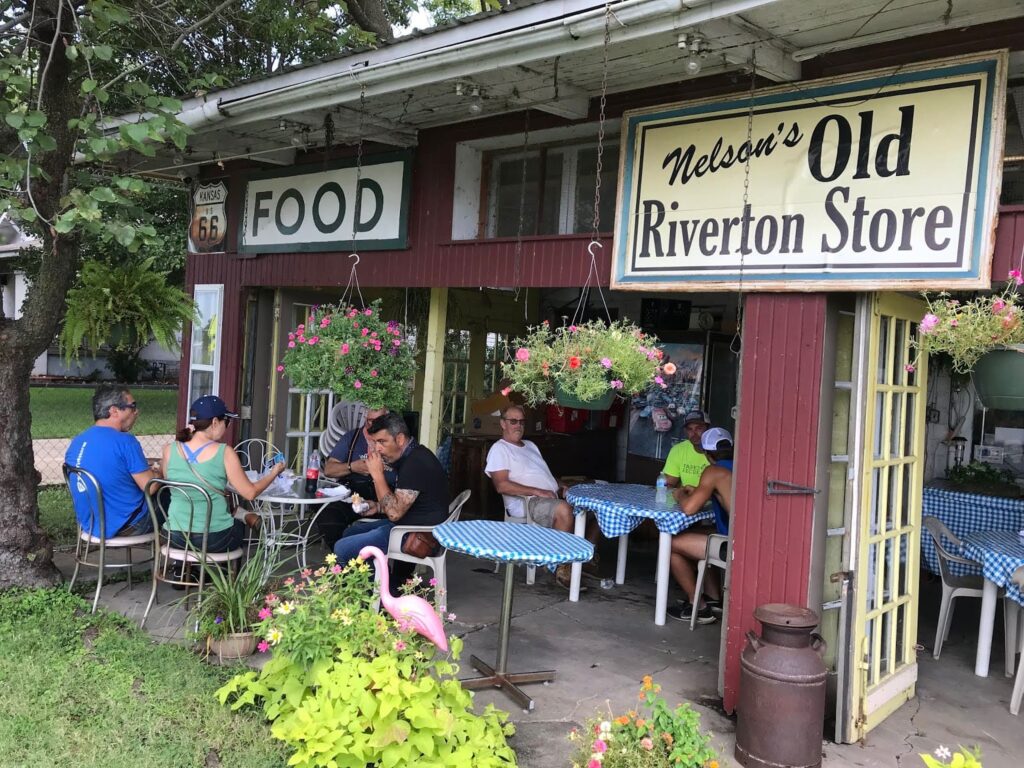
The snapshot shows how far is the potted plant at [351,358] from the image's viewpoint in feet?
16.2

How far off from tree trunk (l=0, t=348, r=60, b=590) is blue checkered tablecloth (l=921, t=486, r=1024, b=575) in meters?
5.92

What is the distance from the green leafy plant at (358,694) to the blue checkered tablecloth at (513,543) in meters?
0.53

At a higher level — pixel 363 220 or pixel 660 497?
pixel 363 220

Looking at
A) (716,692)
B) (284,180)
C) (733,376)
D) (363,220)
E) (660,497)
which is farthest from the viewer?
(733,376)

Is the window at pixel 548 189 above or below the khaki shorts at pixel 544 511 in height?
above

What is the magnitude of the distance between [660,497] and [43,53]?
477cm

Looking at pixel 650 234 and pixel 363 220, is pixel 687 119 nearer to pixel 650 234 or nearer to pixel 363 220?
pixel 650 234

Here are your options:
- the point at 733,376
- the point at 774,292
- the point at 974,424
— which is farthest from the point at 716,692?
the point at 974,424

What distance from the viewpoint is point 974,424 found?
347 inches

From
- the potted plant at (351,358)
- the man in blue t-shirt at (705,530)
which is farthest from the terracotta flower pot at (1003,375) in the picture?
the potted plant at (351,358)

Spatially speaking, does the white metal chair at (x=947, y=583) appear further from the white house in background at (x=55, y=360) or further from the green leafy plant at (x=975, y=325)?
the white house in background at (x=55, y=360)

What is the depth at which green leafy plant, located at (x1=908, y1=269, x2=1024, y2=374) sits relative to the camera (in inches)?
114

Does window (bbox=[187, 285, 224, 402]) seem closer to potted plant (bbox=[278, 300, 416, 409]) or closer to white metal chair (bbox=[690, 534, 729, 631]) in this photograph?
potted plant (bbox=[278, 300, 416, 409])

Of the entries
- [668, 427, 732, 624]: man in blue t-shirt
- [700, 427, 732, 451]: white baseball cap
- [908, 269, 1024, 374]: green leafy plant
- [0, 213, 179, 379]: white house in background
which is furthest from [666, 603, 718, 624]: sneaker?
[0, 213, 179, 379]: white house in background
